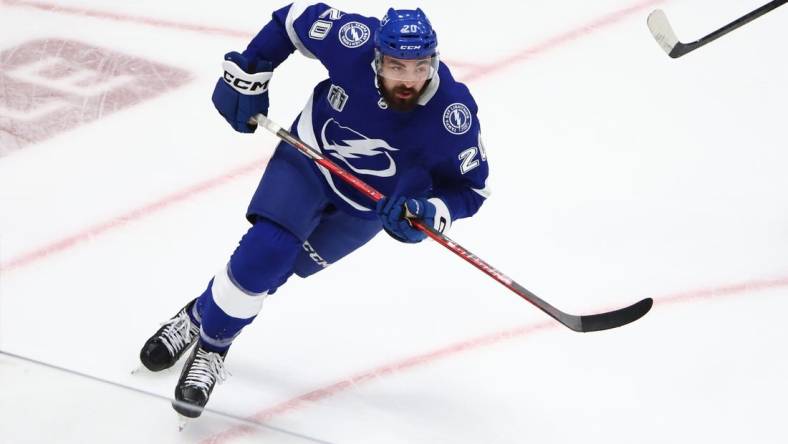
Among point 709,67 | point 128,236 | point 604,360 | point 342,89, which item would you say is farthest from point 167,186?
point 709,67

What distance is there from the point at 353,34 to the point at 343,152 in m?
0.27

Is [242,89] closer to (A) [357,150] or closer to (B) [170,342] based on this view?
(A) [357,150]

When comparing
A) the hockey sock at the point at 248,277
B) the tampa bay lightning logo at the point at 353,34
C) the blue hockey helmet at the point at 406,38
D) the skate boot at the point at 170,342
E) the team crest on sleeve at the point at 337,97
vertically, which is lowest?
the skate boot at the point at 170,342

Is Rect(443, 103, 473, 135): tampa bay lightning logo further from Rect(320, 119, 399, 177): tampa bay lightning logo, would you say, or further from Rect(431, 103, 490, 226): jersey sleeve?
Rect(320, 119, 399, 177): tampa bay lightning logo

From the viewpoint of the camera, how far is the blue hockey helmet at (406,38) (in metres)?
2.53

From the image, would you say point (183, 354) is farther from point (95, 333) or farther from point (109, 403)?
point (109, 403)

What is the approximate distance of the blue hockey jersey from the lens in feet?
8.84

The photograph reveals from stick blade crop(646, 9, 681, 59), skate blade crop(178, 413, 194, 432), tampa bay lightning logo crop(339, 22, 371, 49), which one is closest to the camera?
skate blade crop(178, 413, 194, 432)

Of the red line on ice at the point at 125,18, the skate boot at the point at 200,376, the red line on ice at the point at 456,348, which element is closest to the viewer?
the skate boot at the point at 200,376

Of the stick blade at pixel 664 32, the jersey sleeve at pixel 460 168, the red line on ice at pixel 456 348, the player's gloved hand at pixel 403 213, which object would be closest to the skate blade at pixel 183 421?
the red line on ice at pixel 456 348

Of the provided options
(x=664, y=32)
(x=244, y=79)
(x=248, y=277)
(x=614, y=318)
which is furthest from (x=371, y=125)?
(x=664, y=32)

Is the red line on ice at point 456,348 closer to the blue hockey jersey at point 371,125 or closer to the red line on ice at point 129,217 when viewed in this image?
the blue hockey jersey at point 371,125

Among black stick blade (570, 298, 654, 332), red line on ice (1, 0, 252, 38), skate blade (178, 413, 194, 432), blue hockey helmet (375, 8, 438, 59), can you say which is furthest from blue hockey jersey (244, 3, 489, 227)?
red line on ice (1, 0, 252, 38)

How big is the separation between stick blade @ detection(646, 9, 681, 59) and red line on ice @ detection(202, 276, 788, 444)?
779mm
